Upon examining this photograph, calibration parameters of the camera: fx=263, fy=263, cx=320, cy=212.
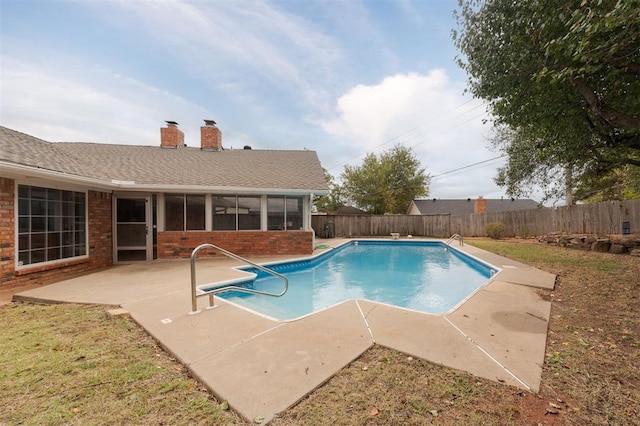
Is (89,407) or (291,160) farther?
(291,160)

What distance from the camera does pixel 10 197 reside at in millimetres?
5590

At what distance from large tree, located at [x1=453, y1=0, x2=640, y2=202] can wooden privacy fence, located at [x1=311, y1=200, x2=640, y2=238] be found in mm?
6339

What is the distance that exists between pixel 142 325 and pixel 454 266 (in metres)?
10.2

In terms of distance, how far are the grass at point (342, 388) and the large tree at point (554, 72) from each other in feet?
11.2

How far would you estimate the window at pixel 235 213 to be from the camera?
972cm

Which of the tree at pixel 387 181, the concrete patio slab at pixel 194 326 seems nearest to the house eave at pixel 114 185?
the concrete patio slab at pixel 194 326

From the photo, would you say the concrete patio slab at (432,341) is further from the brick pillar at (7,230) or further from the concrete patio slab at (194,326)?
the brick pillar at (7,230)

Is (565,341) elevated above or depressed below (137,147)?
below

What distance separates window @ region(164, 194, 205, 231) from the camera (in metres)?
9.36

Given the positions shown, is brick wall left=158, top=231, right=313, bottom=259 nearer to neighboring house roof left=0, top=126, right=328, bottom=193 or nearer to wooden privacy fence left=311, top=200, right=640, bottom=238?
neighboring house roof left=0, top=126, right=328, bottom=193

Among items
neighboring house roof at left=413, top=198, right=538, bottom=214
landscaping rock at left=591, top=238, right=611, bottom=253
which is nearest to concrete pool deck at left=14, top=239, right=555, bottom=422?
landscaping rock at left=591, top=238, right=611, bottom=253

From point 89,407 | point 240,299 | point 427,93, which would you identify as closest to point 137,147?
point 240,299

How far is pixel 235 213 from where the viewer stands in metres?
9.90

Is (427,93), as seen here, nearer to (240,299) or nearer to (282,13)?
→ (282,13)
